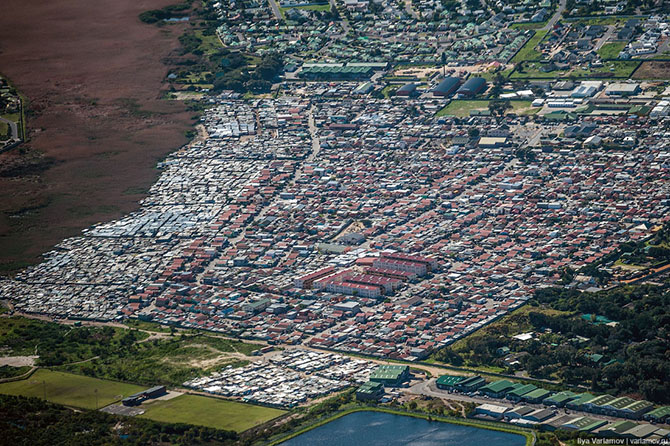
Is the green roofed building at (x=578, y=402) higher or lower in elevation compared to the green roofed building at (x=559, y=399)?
higher

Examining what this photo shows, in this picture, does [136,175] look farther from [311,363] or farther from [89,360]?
[311,363]

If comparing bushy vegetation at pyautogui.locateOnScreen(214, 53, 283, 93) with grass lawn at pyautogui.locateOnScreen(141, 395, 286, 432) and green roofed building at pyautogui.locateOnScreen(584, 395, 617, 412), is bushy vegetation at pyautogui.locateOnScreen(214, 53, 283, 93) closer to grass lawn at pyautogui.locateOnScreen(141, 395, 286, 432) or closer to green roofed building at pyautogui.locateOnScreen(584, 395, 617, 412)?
grass lawn at pyautogui.locateOnScreen(141, 395, 286, 432)

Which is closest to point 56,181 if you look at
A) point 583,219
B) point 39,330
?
point 39,330

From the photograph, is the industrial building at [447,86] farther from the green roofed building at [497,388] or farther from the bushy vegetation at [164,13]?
the green roofed building at [497,388]

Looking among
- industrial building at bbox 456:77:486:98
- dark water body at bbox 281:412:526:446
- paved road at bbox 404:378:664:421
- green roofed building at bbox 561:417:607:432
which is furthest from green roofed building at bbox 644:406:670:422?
industrial building at bbox 456:77:486:98

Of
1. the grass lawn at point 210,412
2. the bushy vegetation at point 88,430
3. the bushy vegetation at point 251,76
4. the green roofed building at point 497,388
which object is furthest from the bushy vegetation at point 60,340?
the bushy vegetation at point 251,76
